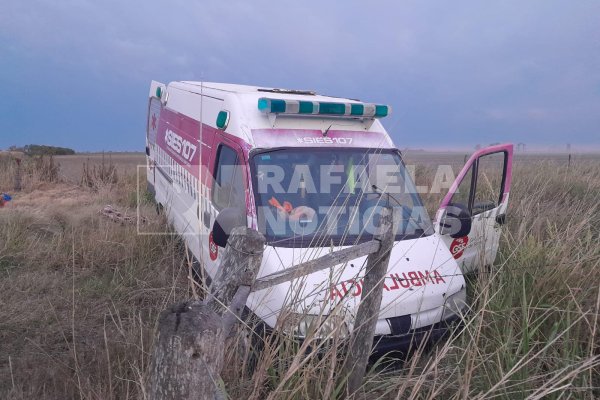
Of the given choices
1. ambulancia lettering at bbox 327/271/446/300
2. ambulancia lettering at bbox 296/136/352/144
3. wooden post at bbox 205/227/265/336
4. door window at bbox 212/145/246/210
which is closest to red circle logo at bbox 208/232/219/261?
door window at bbox 212/145/246/210

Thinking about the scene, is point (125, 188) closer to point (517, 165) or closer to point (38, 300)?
point (38, 300)

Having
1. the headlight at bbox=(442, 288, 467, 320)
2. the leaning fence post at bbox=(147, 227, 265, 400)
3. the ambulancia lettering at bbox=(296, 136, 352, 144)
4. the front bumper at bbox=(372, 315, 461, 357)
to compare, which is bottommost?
the front bumper at bbox=(372, 315, 461, 357)

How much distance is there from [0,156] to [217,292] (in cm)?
1626

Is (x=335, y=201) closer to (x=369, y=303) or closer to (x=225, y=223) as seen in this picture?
(x=225, y=223)

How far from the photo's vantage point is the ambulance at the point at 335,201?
363 cm

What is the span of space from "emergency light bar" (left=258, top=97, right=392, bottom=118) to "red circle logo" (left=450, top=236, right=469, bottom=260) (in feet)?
4.70

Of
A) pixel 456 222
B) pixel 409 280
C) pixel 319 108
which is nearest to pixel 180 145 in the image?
pixel 319 108

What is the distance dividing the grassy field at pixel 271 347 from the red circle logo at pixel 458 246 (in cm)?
34

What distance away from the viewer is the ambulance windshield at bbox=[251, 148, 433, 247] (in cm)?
405

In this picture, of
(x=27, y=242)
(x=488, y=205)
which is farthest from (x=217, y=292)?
(x=27, y=242)

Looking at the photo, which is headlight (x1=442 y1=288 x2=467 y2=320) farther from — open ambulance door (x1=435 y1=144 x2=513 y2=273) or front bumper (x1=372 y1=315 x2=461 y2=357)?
open ambulance door (x1=435 y1=144 x2=513 y2=273)

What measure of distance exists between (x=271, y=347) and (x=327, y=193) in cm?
210

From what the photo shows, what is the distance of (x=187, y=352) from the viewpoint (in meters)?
1.43

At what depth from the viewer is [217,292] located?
1.92 metres
